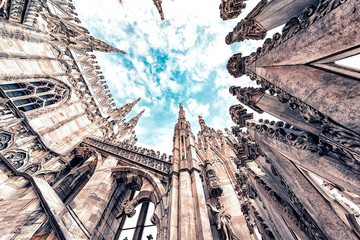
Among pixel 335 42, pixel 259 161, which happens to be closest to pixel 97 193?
pixel 259 161

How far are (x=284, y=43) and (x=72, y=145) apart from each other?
14.2 meters

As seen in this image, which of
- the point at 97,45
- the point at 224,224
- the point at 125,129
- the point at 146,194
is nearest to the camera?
the point at 224,224

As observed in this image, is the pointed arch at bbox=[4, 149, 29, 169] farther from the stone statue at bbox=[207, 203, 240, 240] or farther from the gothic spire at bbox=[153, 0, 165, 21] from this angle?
the gothic spire at bbox=[153, 0, 165, 21]

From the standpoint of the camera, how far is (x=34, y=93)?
9656 millimetres

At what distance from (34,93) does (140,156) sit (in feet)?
27.1

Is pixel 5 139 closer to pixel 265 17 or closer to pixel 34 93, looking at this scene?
pixel 34 93

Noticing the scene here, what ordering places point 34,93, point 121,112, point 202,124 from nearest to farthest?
1. point 34,93
2. point 202,124
3. point 121,112

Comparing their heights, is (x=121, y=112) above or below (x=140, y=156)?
above

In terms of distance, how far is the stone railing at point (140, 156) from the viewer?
7880 mm

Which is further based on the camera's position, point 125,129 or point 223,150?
point 125,129

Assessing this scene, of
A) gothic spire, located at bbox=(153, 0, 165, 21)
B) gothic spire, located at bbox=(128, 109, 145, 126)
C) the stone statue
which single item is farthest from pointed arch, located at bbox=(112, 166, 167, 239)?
gothic spire, located at bbox=(153, 0, 165, 21)

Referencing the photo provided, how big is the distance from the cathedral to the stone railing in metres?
0.09

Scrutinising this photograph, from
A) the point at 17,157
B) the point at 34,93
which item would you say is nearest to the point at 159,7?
the point at 34,93

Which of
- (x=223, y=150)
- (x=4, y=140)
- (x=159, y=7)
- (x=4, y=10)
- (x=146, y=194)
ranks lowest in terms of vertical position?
(x=146, y=194)
